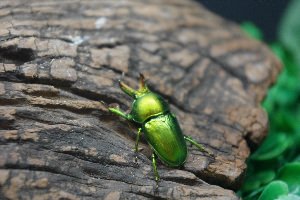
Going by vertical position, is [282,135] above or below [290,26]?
below

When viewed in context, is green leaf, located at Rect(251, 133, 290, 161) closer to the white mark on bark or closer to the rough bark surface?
the rough bark surface

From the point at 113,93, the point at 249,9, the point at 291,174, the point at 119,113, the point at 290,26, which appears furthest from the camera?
the point at 290,26

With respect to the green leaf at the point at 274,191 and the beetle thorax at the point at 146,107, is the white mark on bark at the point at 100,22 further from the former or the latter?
the green leaf at the point at 274,191

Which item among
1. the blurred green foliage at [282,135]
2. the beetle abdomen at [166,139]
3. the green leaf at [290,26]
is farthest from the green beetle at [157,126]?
the green leaf at [290,26]

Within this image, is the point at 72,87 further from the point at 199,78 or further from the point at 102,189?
the point at 199,78

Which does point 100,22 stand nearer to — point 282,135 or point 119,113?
point 119,113

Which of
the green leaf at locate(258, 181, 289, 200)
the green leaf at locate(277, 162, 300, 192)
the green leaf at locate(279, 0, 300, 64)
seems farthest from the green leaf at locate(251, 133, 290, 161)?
the green leaf at locate(279, 0, 300, 64)

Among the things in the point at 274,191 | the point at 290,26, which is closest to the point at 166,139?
the point at 274,191
